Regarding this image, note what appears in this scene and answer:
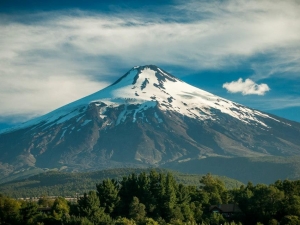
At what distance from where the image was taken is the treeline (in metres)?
87.3

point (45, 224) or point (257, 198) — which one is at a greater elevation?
point (257, 198)

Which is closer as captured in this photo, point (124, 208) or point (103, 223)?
point (103, 223)

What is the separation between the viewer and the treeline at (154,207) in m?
87.3

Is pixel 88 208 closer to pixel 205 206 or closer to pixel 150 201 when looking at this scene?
Result: pixel 150 201

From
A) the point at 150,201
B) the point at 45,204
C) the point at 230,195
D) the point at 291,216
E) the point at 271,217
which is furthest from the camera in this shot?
the point at 45,204

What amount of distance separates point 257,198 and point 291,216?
1078 cm

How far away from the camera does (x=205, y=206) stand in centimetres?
10119

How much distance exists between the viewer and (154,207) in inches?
3706

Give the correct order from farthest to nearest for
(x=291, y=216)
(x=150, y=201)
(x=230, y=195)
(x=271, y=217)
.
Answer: (x=230, y=195), (x=150, y=201), (x=271, y=217), (x=291, y=216)

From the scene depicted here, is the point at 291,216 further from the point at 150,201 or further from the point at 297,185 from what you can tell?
the point at 150,201

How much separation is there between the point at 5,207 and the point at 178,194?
106ft

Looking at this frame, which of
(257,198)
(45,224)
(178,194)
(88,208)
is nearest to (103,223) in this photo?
(88,208)

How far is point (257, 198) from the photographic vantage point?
3625 inches

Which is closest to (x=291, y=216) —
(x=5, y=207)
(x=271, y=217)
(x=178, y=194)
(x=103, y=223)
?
(x=271, y=217)
